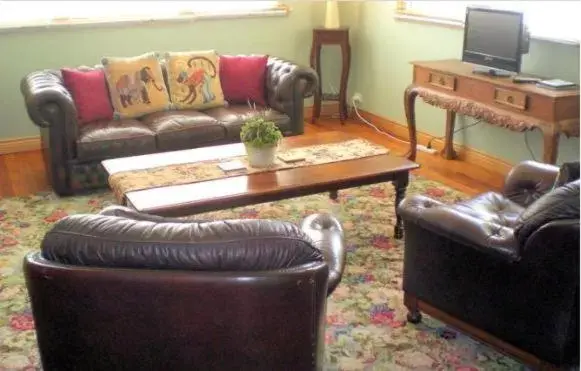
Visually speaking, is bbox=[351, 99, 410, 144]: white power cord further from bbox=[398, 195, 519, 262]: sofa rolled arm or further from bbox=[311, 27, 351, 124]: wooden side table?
bbox=[398, 195, 519, 262]: sofa rolled arm

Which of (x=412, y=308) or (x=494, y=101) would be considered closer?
(x=412, y=308)

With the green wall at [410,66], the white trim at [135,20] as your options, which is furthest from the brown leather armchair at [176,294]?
the white trim at [135,20]

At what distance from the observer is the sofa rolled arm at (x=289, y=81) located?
497cm

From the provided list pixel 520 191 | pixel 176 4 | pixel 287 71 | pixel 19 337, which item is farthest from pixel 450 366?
pixel 176 4

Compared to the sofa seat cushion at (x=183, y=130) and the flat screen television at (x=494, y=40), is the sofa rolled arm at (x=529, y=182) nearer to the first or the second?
the flat screen television at (x=494, y=40)

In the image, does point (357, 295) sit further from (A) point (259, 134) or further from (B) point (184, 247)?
(B) point (184, 247)

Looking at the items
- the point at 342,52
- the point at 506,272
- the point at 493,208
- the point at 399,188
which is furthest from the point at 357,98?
the point at 506,272

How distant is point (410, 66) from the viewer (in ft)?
18.7

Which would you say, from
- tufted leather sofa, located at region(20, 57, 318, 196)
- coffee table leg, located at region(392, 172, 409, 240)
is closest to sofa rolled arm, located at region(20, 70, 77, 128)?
tufted leather sofa, located at region(20, 57, 318, 196)

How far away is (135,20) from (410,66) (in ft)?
7.37

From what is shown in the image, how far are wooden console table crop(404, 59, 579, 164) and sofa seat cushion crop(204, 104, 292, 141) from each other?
2.93 ft

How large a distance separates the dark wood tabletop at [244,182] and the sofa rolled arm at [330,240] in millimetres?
641

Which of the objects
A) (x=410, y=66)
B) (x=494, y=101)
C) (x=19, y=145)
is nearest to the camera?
(x=494, y=101)

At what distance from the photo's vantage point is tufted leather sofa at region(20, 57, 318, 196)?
4.30 metres
